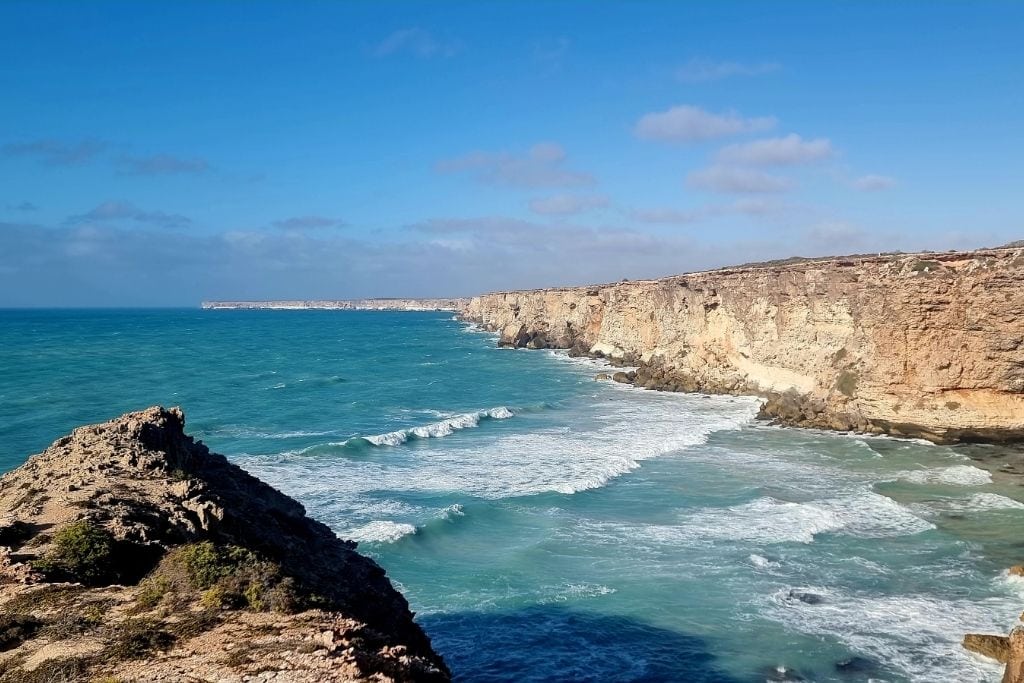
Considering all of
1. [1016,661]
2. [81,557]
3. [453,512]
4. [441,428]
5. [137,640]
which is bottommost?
[453,512]

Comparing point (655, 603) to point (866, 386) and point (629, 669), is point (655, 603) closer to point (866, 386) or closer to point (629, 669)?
point (629, 669)

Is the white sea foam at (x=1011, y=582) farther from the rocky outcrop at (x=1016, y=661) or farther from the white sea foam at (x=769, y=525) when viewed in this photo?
the rocky outcrop at (x=1016, y=661)

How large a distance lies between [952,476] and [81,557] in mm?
27109

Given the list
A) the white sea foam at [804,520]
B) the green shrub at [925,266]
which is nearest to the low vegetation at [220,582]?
the white sea foam at [804,520]

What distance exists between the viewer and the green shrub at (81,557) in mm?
7926

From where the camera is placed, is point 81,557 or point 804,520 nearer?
point 81,557

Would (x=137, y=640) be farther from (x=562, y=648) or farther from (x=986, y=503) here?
(x=986, y=503)

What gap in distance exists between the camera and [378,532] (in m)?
19.3

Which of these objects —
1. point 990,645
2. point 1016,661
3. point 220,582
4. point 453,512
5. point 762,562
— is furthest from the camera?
point 453,512

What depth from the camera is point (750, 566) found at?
1692 centimetres

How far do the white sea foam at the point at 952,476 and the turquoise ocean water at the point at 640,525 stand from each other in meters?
0.14

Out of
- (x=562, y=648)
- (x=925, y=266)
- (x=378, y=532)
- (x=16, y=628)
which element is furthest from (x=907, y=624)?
(x=925, y=266)

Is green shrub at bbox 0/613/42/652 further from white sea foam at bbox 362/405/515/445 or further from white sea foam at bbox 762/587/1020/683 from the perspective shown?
white sea foam at bbox 362/405/515/445

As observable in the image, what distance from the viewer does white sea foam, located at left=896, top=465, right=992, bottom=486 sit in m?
23.9
